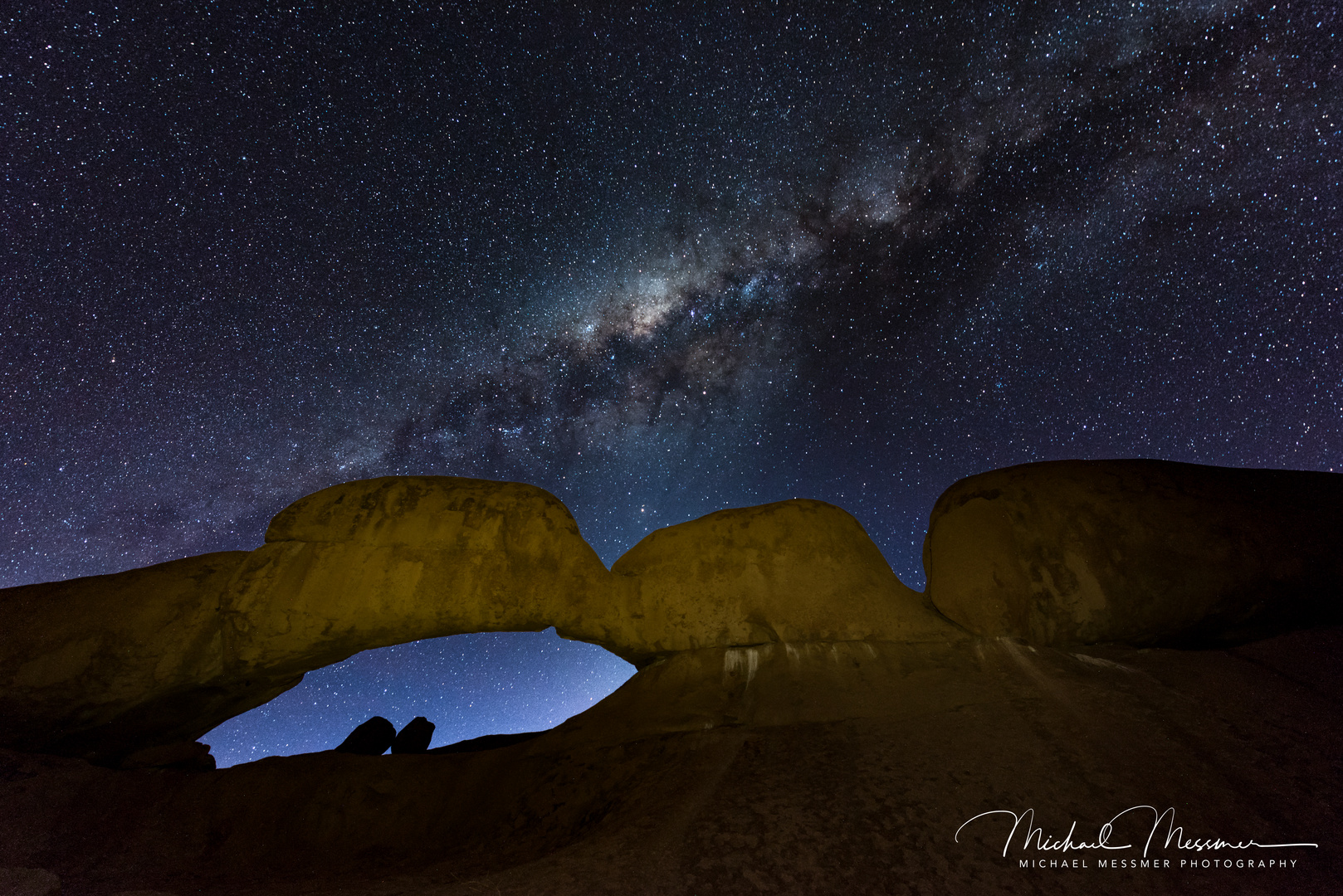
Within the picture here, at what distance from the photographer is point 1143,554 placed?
6.50 m

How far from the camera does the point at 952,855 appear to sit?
3.56 metres

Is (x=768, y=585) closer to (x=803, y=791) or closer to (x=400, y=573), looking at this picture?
(x=803, y=791)

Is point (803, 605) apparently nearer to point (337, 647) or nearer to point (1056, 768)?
point (1056, 768)

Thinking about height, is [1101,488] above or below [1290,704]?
above

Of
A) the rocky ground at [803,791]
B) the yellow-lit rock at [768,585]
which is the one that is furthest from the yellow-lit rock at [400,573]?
Answer: the rocky ground at [803,791]

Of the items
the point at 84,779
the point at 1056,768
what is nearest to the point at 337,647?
the point at 84,779

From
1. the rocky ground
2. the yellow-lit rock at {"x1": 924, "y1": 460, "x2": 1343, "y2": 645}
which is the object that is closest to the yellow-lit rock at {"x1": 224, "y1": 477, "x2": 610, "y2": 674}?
the rocky ground

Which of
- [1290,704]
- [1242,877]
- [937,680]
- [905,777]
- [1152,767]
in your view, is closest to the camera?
[1242,877]

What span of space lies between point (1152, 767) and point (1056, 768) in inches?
26.2
